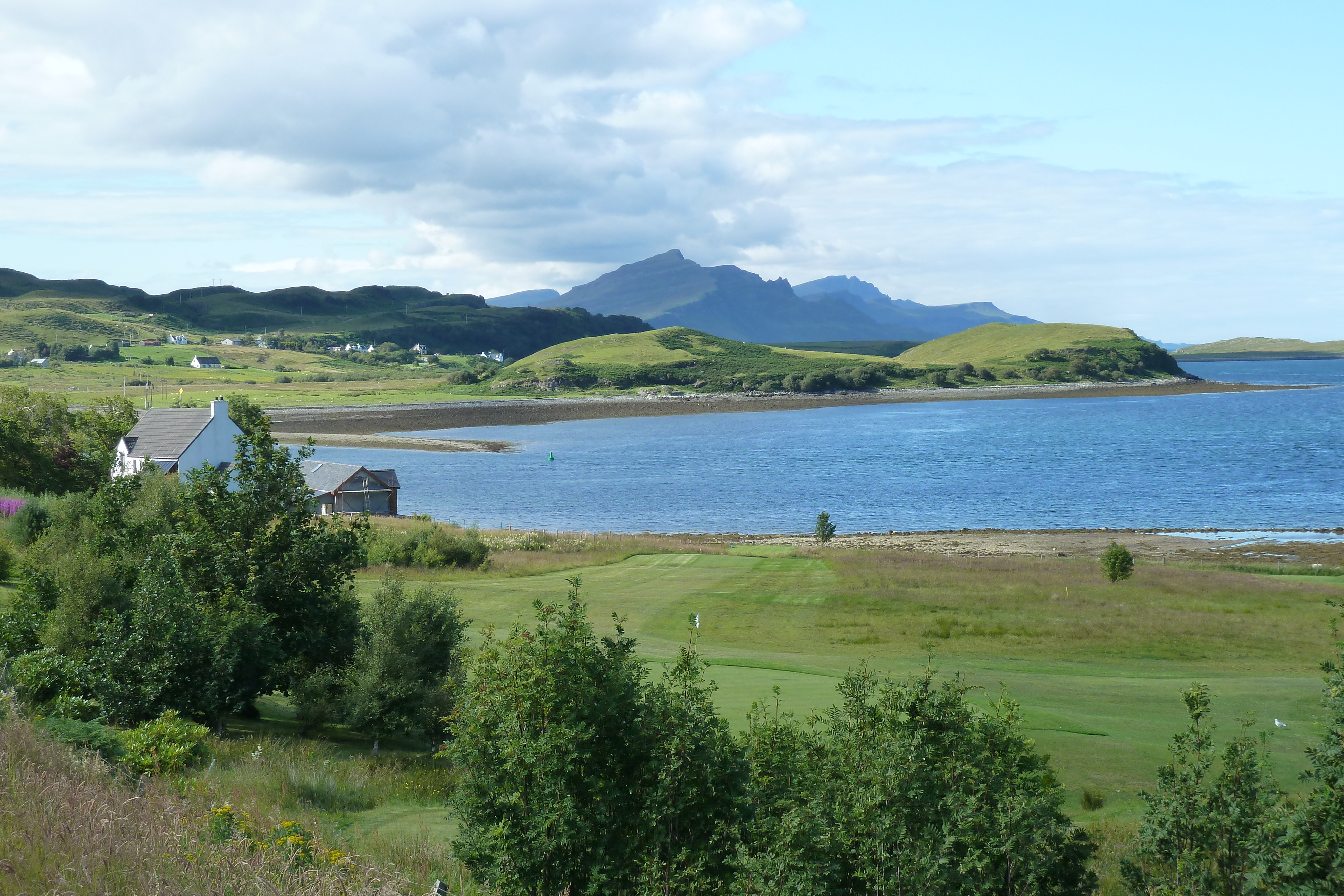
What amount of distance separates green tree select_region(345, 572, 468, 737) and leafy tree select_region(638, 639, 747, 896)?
767 cm

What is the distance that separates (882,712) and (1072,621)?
26.7 m

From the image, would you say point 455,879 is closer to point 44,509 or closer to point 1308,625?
point 44,509

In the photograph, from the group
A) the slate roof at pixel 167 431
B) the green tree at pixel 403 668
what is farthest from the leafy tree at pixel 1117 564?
the slate roof at pixel 167 431

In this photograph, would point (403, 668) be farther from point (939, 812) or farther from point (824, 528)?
point (824, 528)

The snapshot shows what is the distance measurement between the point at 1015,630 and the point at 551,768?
27.1 m

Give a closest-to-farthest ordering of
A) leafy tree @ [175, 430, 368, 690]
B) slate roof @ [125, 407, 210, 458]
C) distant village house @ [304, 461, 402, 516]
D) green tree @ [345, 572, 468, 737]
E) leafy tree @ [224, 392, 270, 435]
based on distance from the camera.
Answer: green tree @ [345, 572, 468, 737]
leafy tree @ [175, 430, 368, 690]
slate roof @ [125, 407, 210, 458]
distant village house @ [304, 461, 402, 516]
leafy tree @ [224, 392, 270, 435]

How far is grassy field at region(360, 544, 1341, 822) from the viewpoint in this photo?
18266 millimetres

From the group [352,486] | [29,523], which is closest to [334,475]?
[352,486]

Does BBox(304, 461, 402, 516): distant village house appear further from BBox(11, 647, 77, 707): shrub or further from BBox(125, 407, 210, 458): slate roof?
BBox(11, 647, 77, 707): shrub

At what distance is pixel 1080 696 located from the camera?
2169 cm

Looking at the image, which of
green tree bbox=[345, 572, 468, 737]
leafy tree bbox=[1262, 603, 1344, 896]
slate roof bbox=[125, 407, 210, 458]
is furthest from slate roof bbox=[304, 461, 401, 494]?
leafy tree bbox=[1262, 603, 1344, 896]

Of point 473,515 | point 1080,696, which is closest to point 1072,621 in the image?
point 1080,696

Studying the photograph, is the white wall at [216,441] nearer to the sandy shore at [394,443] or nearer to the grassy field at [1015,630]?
the grassy field at [1015,630]

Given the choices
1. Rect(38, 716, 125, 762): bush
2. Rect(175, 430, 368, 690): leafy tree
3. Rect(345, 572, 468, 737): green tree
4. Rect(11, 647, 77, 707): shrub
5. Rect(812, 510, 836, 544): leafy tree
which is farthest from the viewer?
Rect(812, 510, 836, 544): leafy tree
